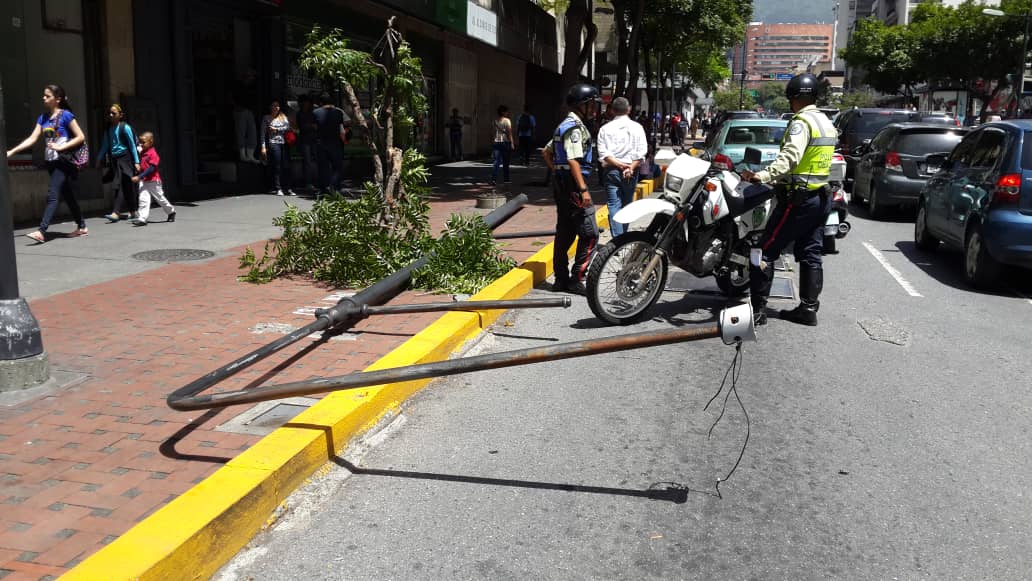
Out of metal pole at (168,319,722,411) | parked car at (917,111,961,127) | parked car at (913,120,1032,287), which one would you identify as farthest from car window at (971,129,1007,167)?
parked car at (917,111,961,127)

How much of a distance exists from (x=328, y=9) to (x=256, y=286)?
13.3m

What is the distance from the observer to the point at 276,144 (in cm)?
1622

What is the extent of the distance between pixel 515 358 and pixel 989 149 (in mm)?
8058

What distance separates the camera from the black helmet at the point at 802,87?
23.9ft

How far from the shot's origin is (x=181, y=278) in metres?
8.55

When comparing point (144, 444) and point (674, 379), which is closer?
point (144, 444)

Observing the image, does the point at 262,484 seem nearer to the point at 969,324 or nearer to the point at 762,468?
the point at 762,468

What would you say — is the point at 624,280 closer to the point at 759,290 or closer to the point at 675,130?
the point at 759,290

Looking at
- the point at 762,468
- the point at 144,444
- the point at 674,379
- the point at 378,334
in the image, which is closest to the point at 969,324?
the point at 674,379

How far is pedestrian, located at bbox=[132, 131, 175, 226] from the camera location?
39.9ft

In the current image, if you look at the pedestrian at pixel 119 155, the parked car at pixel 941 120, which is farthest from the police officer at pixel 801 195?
the parked car at pixel 941 120

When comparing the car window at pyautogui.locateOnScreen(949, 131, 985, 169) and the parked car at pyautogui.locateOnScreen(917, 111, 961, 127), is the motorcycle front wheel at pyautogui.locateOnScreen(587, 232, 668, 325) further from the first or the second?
the parked car at pyautogui.locateOnScreen(917, 111, 961, 127)

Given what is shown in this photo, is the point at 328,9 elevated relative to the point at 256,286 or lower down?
elevated

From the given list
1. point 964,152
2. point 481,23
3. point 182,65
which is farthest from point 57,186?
point 481,23
